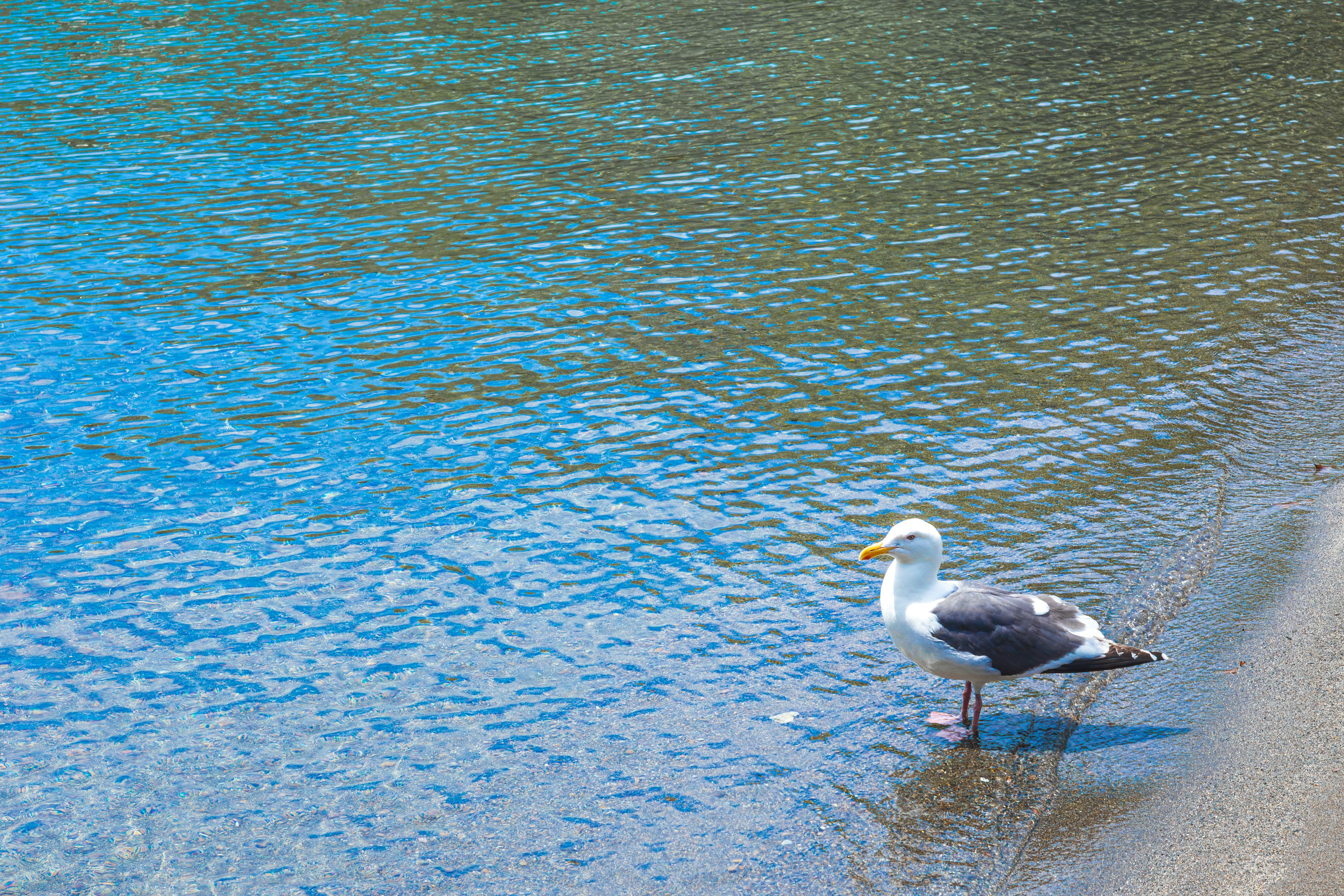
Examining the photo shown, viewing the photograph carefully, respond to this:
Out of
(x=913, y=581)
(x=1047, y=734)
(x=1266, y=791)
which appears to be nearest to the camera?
(x=1266, y=791)

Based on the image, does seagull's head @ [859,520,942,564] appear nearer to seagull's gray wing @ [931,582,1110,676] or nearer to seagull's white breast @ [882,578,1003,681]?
seagull's white breast @ [882,578,1003,681]

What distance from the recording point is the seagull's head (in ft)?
32.7

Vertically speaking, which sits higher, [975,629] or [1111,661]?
[975,629]

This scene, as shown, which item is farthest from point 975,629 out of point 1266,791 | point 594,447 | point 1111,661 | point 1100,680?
point 594,447

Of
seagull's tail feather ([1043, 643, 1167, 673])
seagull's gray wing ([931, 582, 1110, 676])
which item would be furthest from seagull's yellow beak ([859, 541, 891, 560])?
seagull's tail feather ([1043, 643, 1167, 673])

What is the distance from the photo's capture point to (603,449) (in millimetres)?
15867

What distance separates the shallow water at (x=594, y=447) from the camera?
9.88 metres

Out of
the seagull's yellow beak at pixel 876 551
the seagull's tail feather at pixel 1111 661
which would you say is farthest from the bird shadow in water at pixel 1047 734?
the seagull's yellow beak at pixel 876 551

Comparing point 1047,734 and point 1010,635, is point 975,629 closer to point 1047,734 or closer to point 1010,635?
point 1010,635

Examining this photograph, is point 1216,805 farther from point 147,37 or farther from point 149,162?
point 147,37

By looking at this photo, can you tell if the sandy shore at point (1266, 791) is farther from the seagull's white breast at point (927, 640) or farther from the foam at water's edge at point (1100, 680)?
the seagull's white breast at point (927, 640)

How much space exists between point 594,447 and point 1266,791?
9273mm

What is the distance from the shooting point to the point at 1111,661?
9891 mm

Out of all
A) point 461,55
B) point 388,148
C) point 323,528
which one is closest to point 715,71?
point 461,55
